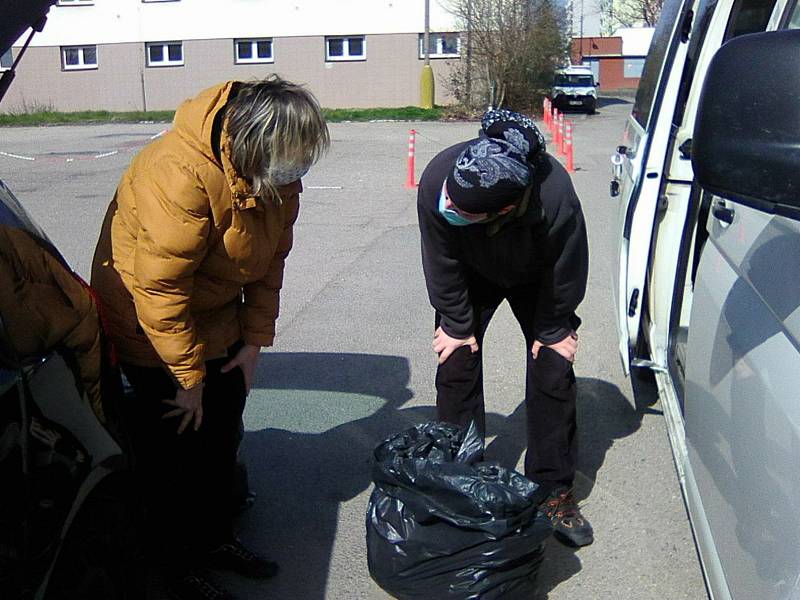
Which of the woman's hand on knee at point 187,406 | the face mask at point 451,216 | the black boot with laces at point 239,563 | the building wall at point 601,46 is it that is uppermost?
the building wall at point 601,46

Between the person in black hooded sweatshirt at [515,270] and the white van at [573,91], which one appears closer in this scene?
the person in black hooded sweatshirt at [515,270]

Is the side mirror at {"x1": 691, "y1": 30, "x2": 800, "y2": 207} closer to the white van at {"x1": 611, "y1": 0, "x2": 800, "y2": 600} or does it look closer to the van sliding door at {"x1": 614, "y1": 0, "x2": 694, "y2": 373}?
the white van at {"x1": 611, "y1": 0, "x2": 800, "y2": 600}

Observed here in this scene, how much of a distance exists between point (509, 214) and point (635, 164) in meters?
1.66

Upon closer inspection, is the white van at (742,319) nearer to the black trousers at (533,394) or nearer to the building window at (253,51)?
the black trousers at (533,394)

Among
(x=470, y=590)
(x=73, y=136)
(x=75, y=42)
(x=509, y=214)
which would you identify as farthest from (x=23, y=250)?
(x=75, y=42)

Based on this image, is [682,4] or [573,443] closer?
[573,443]

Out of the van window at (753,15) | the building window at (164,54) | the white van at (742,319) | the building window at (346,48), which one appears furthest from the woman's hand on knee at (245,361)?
the building window at (164,54)

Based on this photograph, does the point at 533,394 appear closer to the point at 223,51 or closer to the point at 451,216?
the point at 451,216

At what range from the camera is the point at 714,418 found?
231 centimetres

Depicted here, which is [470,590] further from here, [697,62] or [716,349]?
[697,62]

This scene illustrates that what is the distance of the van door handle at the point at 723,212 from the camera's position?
8.34 feet

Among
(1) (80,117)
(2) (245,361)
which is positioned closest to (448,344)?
(2) (245,361)

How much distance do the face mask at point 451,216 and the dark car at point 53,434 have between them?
44.8 inches

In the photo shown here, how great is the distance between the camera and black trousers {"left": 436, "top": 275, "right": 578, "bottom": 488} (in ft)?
11.3
